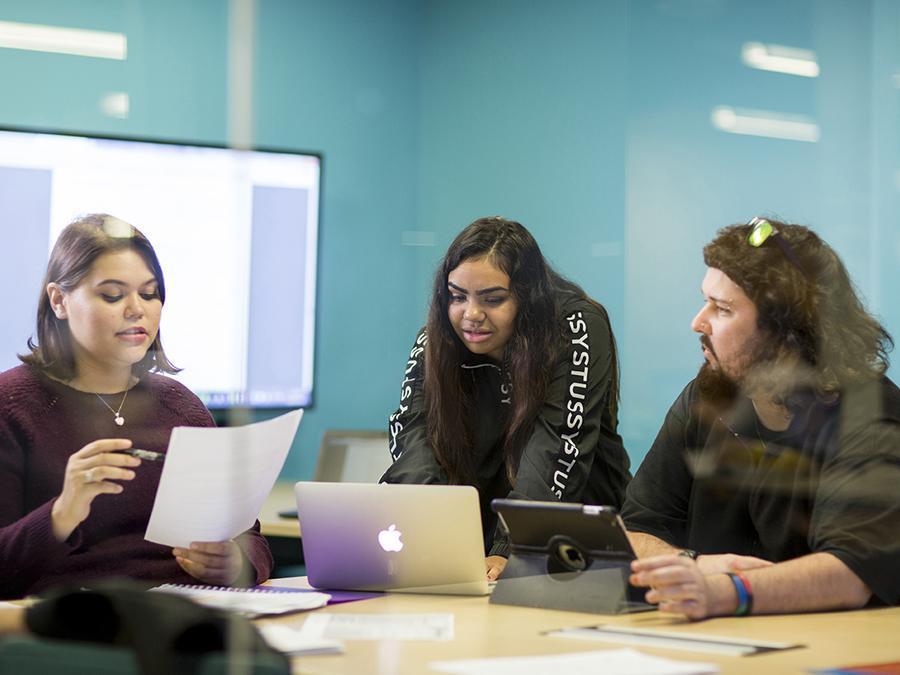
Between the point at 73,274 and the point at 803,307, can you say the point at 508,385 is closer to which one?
the point at 803,307

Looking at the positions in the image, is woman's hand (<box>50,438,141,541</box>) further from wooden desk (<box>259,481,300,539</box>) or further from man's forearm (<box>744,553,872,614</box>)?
man's forearm (<box>744,553,872,614</box>)

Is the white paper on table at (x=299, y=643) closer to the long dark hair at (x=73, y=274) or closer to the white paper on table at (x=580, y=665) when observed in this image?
the white paper on table at (x=580, y=665)

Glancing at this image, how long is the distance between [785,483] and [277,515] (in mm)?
1458

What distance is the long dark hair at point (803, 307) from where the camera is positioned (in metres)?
2.31

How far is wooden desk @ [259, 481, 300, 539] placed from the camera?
270cm

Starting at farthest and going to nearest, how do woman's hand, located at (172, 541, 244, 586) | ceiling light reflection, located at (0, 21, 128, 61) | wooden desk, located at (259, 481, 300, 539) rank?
wooden desk, located at (259, 481, 300, 539) → ceiling light reflection, located at (0, 21, 128, 61) → woman's hand, located at (172, 541, 244, 586)

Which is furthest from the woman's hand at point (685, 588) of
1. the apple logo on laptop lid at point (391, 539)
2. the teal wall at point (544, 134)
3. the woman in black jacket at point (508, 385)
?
the teal wall at point (544, 134)

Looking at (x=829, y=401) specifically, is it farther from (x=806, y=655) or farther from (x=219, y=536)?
(x=219, y=536)

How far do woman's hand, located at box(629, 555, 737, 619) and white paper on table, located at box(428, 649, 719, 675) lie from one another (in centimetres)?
27

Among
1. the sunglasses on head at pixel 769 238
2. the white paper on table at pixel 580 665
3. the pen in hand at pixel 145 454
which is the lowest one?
the white paper on table at pixel 580 665

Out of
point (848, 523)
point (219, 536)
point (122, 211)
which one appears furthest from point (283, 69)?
point (848, 523)

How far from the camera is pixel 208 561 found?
2.09 metres

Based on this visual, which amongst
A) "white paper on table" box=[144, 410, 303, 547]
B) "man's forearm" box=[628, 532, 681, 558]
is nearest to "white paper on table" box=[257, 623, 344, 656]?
"white paper on table" box=[144, 410, 303, 547]

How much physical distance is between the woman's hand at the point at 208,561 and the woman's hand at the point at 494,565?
18.6 inches
